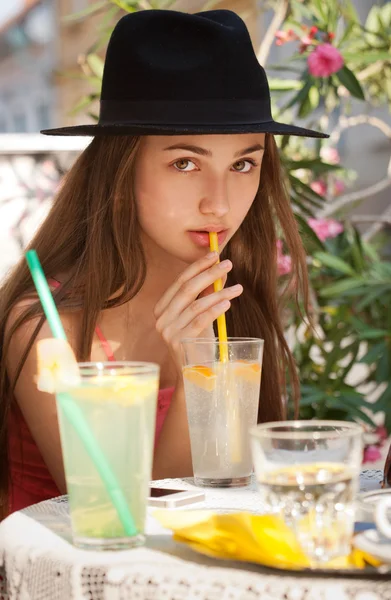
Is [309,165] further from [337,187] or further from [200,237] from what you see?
[200,237]

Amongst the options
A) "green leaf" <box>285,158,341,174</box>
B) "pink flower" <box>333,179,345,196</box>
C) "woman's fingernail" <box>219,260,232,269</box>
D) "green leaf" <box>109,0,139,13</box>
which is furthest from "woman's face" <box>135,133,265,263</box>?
"pink flower" <box>333,179,345,196</box>

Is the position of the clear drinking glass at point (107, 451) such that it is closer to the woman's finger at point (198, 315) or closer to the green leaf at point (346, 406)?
the woman's finger at point (198, 315)

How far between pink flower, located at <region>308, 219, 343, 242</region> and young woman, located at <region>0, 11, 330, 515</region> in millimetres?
1546

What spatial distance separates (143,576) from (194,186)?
33.7 inches

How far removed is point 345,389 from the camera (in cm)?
333

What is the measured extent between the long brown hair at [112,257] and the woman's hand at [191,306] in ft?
0.74

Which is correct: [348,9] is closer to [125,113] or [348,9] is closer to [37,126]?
[125,113]

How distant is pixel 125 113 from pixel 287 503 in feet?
2.99

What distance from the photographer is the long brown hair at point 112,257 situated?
71.2 inches

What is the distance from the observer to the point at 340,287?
3.31 meters

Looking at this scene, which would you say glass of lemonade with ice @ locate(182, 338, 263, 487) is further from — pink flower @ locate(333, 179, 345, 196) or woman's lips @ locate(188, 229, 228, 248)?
pink flower @ locate(333, 179, 345, 196)

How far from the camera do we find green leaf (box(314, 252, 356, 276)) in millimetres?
3312

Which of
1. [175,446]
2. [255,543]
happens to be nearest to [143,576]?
[255,543]

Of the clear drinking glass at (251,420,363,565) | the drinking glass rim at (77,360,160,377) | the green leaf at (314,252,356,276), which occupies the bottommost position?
the clear drinking glass at (251,420,363,565)
